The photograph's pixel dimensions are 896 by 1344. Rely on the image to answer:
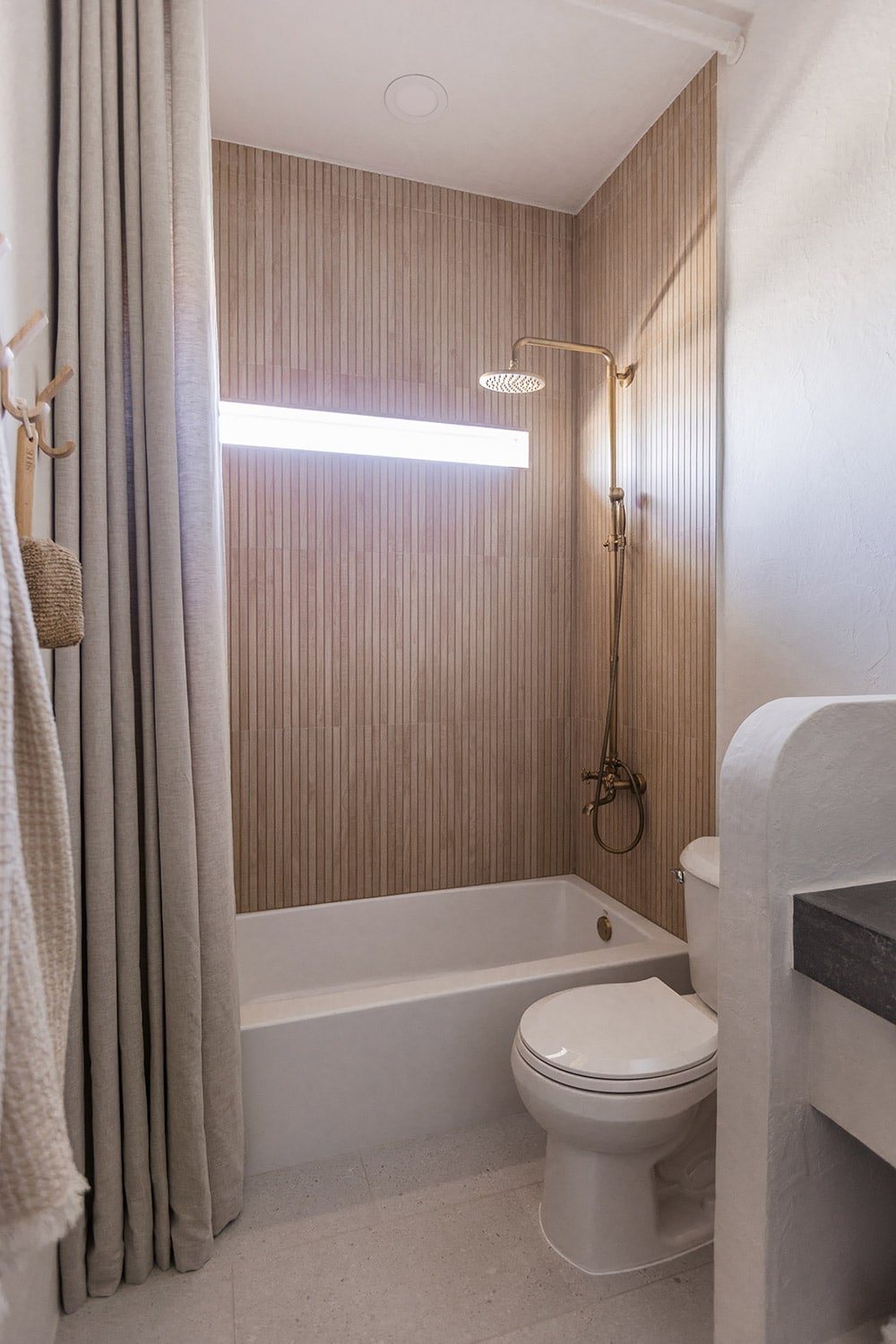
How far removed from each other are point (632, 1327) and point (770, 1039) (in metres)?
0.77

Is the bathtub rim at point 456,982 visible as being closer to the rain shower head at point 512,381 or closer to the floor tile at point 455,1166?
the floor tile at point 455,1166

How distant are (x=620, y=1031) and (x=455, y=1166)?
60 cm

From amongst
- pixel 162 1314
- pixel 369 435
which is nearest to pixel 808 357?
pixel 369 435

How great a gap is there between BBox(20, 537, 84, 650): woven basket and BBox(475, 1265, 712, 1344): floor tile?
1420 millimetres

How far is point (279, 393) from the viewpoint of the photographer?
2.41 m

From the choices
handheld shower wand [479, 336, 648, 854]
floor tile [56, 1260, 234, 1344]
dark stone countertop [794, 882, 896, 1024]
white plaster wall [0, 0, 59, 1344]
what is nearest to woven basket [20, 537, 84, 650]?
white plaster wall [0, 0, 59, 1344]

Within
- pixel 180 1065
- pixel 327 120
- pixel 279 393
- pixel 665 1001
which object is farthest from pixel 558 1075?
pixel 327 120

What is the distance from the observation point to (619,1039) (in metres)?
1.54

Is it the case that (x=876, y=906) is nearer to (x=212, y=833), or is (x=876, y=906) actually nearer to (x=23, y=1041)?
(x=23, y=1041)

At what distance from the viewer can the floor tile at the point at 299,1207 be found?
5.21ft

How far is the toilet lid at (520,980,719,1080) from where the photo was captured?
4.80ft

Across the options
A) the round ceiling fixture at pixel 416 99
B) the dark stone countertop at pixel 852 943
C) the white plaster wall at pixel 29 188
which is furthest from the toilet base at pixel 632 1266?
the round ceiling fixture at pixel 416 99

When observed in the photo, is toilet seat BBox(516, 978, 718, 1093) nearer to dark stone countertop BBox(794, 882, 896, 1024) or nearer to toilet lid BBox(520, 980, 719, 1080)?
toilet lid BBox(520, 980, 719, 1080)

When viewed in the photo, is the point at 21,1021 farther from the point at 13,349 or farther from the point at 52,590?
the point at 13,349
